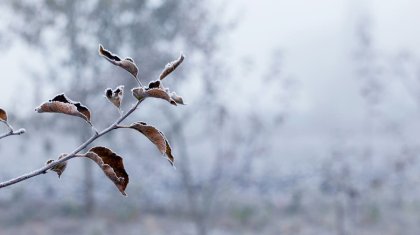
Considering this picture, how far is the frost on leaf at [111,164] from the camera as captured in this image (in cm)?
112

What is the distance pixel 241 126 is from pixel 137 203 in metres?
3.23

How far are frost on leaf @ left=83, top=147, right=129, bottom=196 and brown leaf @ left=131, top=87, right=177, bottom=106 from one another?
0.12 meters

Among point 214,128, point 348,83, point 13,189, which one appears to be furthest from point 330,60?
point 214,128

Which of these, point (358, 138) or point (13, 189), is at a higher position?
point (358, 138)

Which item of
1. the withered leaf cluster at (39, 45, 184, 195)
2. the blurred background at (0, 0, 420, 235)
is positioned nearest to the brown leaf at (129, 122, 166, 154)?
Answer: the withered leaf cluster at (39, 45, 184, 195)

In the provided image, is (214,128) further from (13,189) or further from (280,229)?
(13,189)

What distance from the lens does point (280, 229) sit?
361 inches

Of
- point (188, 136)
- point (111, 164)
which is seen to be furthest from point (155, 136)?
point (188, 136)

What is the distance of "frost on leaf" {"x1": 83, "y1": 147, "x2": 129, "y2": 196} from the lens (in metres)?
1.12

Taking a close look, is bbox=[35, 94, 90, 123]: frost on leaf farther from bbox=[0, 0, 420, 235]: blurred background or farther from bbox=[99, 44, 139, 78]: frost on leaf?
bbox=[0, 0, 420, 235]: blurred background

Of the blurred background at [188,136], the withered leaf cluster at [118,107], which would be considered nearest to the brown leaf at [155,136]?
the withered leaf cluster at [118,107]

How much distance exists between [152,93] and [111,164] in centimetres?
16

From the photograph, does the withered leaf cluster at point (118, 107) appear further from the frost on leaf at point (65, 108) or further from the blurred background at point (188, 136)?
the blurred background at point (188, 136)

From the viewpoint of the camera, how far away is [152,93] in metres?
1.07
